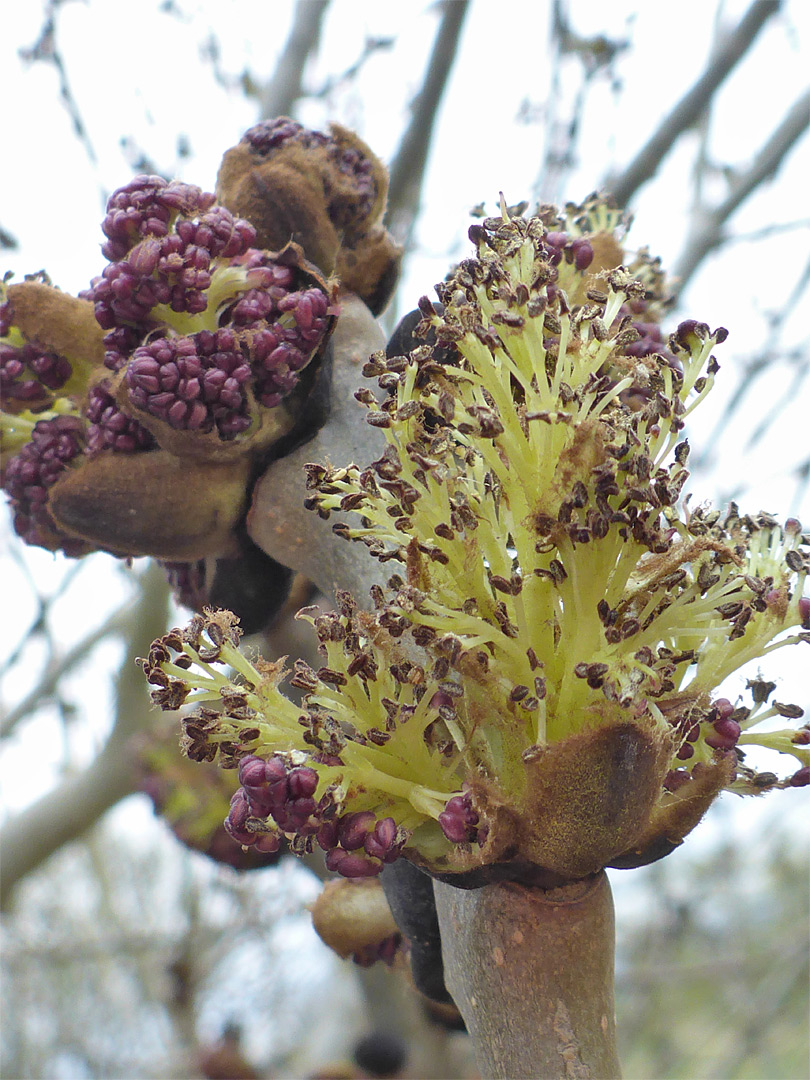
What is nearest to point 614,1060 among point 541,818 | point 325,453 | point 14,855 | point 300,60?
point 541,818

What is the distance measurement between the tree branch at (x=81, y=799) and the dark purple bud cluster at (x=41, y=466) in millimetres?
1582

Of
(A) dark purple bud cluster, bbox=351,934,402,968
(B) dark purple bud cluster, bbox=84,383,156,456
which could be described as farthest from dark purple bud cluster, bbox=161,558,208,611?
(A) dark purple bud cluster, bbox=351,934,402,968

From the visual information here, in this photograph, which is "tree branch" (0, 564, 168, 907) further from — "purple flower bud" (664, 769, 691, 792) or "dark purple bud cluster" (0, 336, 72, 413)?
"purple flower bud" (664, 769, 691, 792)

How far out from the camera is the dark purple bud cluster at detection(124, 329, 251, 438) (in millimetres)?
1457

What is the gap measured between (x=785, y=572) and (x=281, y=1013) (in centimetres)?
895

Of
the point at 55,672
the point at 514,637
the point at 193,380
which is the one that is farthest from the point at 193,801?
the point at 55,672

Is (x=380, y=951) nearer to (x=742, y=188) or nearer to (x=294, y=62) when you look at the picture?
(x=294, y=62)

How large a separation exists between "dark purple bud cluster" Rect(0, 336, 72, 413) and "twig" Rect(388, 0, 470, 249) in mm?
2238

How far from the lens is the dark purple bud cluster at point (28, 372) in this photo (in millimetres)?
1688

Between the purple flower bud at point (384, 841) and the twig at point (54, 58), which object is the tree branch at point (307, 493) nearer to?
the purple flower bud at point (384, 841)

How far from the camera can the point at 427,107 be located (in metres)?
3.68

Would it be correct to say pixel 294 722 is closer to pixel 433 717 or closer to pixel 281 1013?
pixel 433 717

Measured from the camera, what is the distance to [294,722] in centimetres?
122

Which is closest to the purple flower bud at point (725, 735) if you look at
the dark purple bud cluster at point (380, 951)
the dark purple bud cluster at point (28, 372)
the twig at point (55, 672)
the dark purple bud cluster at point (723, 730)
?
the dark purple bud cluster at point (723, 730)
